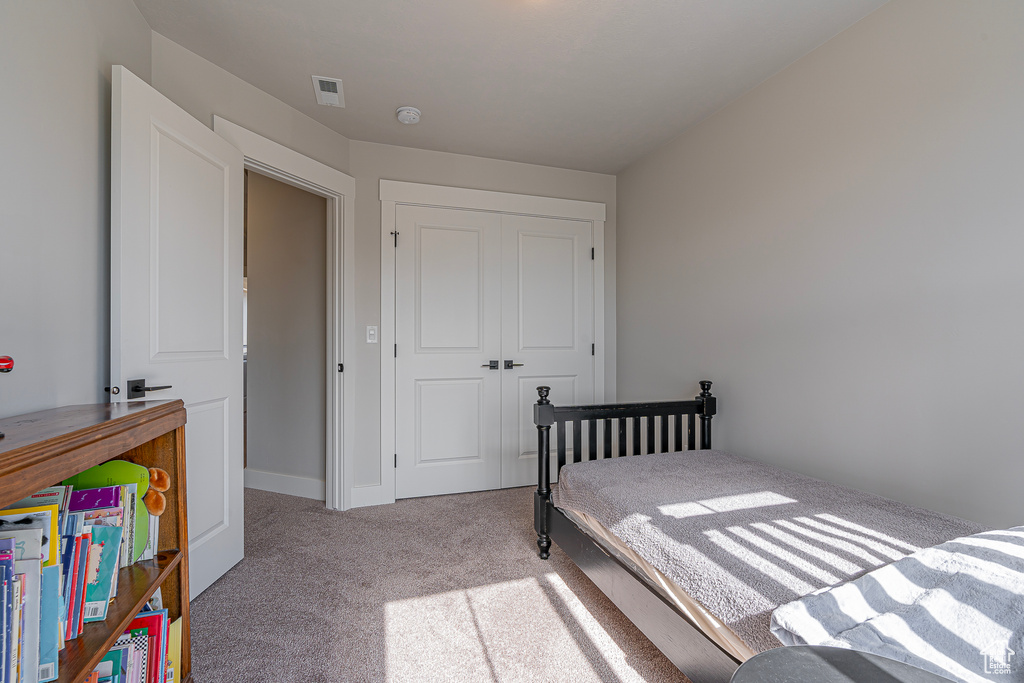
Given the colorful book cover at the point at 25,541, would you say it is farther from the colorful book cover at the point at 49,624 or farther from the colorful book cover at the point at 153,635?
Result: the colorful book cover at the point at 153,635

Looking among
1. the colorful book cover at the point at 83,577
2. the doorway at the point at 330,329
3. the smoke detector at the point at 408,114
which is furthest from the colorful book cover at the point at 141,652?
the smoke detector at the point at 408,114

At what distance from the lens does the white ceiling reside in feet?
6.09

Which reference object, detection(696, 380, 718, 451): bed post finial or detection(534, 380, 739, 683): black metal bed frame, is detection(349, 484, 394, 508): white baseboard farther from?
detection(696, 380, 718, 451): bed post finial

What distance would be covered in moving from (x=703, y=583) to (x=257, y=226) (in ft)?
11.9

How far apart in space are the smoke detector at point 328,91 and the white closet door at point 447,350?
30.7 inches

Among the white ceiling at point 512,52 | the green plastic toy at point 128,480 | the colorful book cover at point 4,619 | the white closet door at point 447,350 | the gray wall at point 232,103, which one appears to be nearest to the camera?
the colorful book cover at point 4,619

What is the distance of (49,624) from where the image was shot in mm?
863

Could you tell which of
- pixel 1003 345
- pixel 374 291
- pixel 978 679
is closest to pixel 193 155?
pixel 374 291

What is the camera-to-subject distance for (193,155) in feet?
6.48

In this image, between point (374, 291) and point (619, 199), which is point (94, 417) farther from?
point (619, 199)

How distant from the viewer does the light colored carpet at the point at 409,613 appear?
1571 millimetres

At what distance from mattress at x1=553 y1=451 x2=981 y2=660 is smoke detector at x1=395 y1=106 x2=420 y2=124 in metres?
2.20

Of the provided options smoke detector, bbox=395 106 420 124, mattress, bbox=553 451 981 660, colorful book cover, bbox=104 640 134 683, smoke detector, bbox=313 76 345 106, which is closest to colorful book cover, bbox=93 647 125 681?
colorful book cover, bbox=104 640 134 683

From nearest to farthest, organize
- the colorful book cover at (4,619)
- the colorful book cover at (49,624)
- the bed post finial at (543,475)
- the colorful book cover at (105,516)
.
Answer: the colorful book cover at (4,619), the colorful book cover at (49,624), the colorful book cover at (105,516), the bed post finial at (543,475)
